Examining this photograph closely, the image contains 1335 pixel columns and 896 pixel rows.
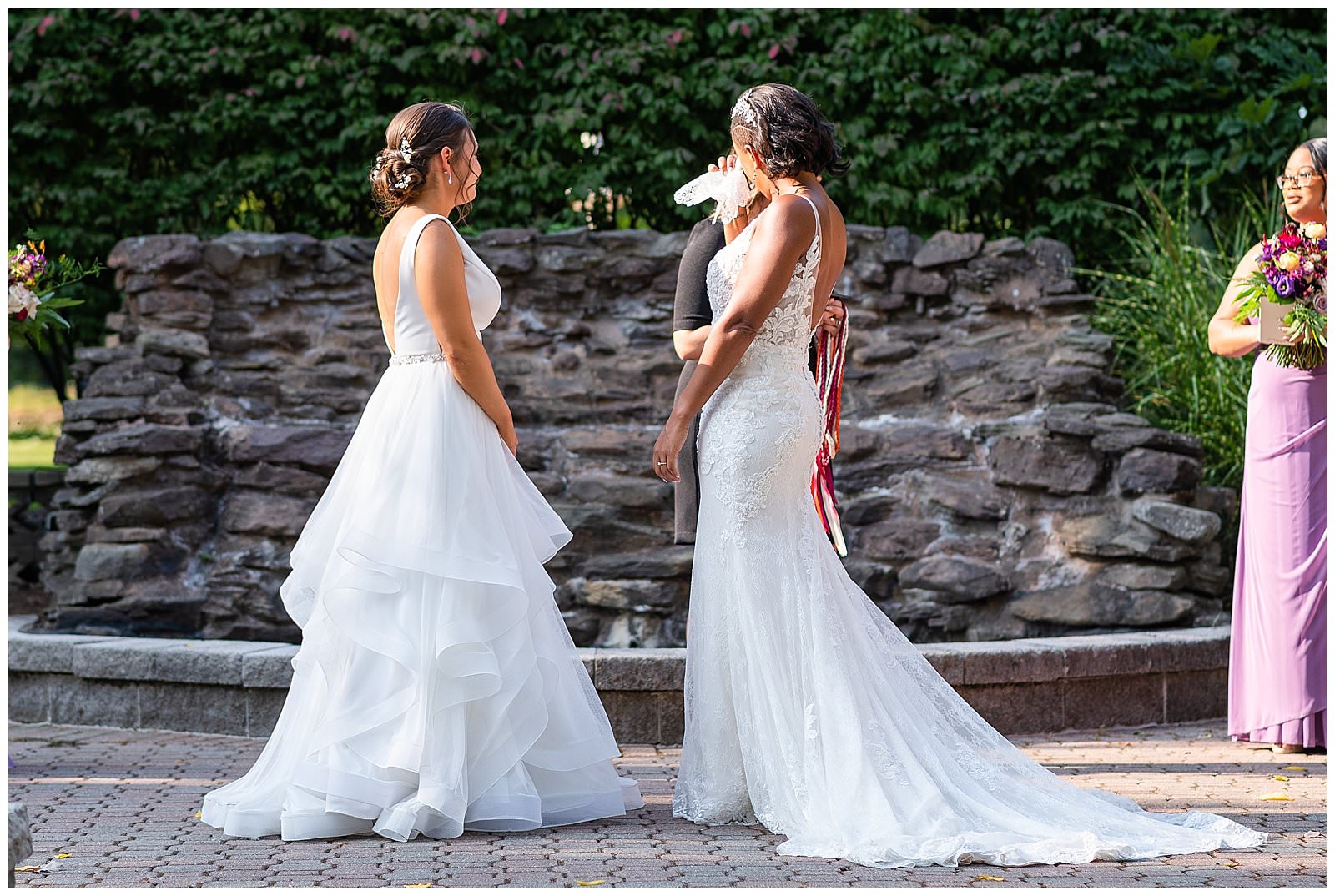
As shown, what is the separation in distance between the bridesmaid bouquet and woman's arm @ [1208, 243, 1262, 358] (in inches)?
5.1

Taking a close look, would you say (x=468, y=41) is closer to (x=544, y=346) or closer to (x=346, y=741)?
(x=544, y=346)

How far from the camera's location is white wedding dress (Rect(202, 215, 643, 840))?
3.44 meters

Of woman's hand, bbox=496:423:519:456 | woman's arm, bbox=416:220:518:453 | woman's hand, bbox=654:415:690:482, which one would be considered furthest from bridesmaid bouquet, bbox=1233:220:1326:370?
woman's arm, bbox=416:220:518:453

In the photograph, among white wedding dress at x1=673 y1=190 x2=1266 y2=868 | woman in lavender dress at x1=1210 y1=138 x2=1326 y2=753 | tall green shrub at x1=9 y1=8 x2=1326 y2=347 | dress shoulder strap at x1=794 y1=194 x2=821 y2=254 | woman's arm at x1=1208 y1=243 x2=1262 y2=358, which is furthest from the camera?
A: tall green shrub at x1=9 y1=8 x2=1326 y2=347

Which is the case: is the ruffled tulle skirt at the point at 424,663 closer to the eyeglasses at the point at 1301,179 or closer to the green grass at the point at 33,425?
the eyeglasses at the point at 1301,179

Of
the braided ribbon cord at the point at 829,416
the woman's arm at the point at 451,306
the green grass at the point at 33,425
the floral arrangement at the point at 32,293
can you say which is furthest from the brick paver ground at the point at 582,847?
the green grass at the point at 33,425

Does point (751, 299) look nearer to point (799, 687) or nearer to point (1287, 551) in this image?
point (799, 687)

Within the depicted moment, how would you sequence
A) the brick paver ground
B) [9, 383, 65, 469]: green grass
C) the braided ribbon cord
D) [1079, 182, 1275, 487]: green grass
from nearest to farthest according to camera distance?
the brick paver ground, the braided ribbon cord, [1079, 182, 1275, 487]: green grass, [9, 383, 65, 469]: green grass

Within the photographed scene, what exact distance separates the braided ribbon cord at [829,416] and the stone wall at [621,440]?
2005 mm

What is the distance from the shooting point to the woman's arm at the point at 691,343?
13.2ft

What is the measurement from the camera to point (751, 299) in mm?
3494

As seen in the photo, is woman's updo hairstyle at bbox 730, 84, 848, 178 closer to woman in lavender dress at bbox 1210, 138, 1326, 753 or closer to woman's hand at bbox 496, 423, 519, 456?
woman's hand at bbox 496, 423, 519, 456

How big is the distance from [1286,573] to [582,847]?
2.94m

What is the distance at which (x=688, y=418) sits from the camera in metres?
3.58
